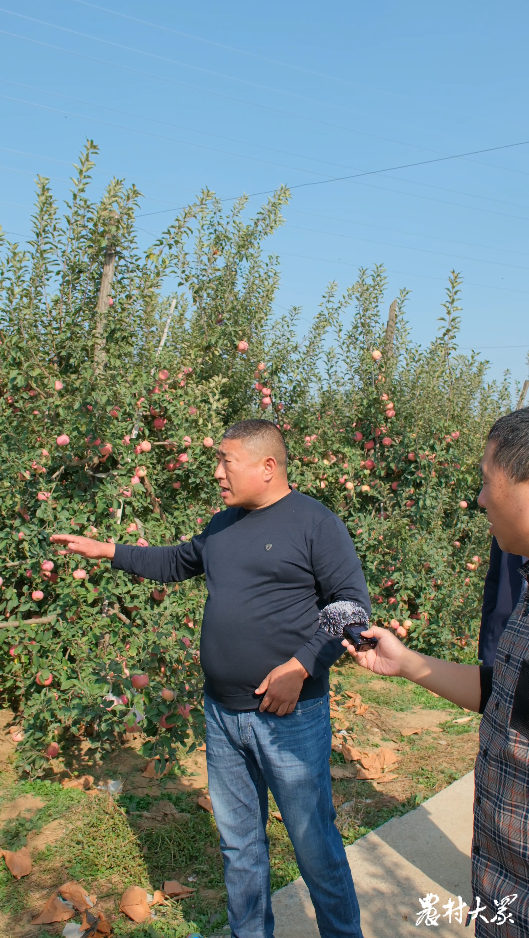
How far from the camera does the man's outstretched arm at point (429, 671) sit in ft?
5.53

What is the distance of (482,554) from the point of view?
579 cm

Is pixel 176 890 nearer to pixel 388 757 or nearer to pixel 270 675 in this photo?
pixel 270 675

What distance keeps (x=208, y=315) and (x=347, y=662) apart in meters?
2.82

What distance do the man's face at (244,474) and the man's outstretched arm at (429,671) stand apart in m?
0.66

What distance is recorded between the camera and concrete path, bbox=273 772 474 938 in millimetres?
2486

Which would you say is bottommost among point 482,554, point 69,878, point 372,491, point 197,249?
point 69,878

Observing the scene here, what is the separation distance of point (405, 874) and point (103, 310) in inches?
120

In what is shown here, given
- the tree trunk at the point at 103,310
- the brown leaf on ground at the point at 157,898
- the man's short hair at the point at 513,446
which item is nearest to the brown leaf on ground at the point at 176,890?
the brown leaf on ground at the point at 157,898

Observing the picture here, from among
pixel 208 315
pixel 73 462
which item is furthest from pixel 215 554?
pixel 208 315

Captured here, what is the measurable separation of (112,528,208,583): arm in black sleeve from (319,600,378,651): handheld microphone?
71 cm

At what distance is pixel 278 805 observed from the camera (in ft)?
6.89

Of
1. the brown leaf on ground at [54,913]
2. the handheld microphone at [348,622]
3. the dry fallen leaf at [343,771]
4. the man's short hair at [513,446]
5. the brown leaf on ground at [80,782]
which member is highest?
the man's short hair at [513,446]

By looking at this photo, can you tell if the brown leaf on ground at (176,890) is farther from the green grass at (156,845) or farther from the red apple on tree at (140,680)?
the red apple on tree at (140,680)

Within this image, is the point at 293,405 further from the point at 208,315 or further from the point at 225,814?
the point at 225,814
